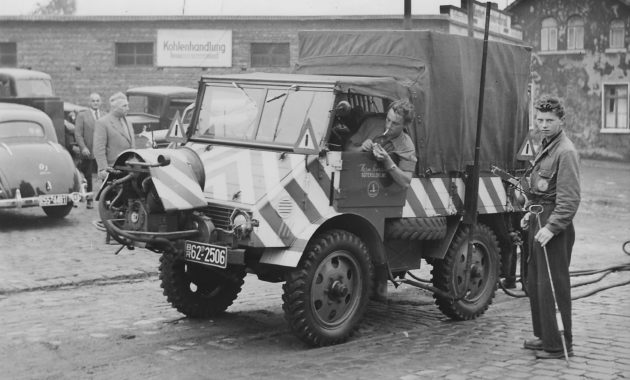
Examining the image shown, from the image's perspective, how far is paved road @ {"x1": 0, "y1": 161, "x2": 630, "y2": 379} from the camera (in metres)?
7.36

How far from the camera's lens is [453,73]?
→ 9602mm

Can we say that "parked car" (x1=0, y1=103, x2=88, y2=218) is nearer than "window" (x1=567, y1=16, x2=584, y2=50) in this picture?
Yes

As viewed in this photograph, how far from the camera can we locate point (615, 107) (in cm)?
4147

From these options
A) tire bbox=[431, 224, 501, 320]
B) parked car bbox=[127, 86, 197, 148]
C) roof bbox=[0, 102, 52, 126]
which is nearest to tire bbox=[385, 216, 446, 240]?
tire bbox=[431, 224, 501, 320]

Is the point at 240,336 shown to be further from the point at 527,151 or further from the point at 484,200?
the point at 527,151

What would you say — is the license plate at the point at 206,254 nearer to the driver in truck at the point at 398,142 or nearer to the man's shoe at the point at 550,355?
the driver in truck at the point at 398,142

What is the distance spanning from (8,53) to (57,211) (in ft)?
79.7

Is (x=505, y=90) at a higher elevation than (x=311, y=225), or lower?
higher

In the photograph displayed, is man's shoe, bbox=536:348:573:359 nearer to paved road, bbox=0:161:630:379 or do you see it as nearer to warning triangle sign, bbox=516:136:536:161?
paved road, bbox=0:161:630:379

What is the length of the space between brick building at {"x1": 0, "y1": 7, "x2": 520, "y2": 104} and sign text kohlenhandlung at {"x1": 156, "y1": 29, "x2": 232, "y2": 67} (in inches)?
1.5

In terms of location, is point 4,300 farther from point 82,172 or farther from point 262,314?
point 82,172

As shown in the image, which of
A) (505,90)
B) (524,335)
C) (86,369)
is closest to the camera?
(86,369)

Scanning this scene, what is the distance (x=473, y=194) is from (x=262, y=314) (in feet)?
7.62

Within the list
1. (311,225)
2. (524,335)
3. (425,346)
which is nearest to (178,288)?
(311,225)
